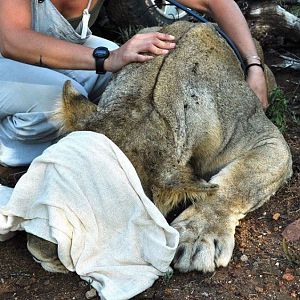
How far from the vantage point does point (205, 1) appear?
16.3ft

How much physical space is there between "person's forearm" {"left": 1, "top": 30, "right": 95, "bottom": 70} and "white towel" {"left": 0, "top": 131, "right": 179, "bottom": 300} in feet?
2.47

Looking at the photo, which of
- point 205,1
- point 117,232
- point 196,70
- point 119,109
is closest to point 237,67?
point 196,70

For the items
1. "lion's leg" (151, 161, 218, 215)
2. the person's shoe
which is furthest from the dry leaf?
the person's shoe

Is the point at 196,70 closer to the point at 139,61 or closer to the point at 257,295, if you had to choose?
the point at 139,61

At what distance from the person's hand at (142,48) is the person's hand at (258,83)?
0.82 m

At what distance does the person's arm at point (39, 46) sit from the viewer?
3912 mm

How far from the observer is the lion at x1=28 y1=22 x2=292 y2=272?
3410 millimetres

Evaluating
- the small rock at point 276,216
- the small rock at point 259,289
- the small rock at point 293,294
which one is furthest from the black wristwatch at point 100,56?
the small rock at point 293,294

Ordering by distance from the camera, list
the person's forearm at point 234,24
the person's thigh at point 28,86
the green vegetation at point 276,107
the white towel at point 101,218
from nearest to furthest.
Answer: the white towel at point 101,218 < the person's thigh at point 28,86 < the person's forearm at point 234,24 < the green vegetation at point 276,107

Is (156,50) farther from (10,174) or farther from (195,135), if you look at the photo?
(10,174)

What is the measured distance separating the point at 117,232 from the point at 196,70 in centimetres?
108

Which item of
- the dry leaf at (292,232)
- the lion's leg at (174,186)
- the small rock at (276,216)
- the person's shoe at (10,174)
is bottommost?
the person's shoe at (10,174)

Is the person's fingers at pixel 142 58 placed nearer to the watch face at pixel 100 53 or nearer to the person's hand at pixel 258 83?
the watch face at pixel 100 53

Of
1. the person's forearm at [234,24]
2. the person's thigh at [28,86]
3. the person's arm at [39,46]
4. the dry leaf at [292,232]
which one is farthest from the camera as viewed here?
the person's forearm at [234,24]
